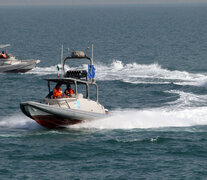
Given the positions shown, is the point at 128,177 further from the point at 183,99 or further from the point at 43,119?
the point at 183,99

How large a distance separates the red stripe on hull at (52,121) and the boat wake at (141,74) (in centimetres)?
2286

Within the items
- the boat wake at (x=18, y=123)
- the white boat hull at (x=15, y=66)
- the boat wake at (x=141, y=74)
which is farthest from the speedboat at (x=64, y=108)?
the white boat hull at (x=15, y=66)

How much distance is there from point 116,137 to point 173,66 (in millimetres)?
39241

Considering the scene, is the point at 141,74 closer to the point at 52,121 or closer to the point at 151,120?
Answer: the point at 151,120

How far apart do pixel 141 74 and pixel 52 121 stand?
3041cm

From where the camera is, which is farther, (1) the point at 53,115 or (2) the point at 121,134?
(2) the point at 121,134

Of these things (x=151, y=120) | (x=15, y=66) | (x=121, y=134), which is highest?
(x=151, y=120)

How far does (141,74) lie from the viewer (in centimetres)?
6450

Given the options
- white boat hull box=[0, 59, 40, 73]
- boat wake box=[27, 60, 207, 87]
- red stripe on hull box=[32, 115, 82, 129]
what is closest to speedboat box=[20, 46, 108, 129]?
red stripe on hull box=[32, 115, 82, 129]

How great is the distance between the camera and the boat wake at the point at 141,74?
59.0 metres

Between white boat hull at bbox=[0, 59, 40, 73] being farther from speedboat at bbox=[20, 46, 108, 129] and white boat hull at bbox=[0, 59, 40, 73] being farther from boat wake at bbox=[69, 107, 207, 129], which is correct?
speedboat at bbox=[20, 46, 108, 129]

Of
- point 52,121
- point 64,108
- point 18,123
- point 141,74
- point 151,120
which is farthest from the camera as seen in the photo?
point 141,74

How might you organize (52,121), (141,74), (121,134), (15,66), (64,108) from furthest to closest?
(15,66) < (141,74) < (121,134) < (52,121) < (64,108)

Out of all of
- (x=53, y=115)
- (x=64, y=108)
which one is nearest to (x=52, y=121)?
(x=53, y=115)
